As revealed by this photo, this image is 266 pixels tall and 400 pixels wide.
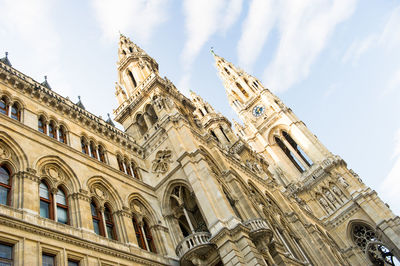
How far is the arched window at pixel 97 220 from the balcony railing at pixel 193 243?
4.10 metres

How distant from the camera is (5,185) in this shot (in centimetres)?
1323

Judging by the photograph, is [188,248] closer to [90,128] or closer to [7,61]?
[90,128]

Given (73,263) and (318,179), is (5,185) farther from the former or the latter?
(318,179)

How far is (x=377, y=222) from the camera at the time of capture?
126 ft

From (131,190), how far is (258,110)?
43.2 m

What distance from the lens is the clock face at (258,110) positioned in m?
59.1

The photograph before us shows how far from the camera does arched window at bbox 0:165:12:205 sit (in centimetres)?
1281

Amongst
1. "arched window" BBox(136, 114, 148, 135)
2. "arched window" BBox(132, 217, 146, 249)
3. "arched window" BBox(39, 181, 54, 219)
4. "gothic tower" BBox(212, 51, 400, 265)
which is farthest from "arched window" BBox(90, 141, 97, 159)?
"gothic tower" BBox(212, 51, 400, 265)

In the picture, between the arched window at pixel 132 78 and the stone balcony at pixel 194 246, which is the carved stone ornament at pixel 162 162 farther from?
the arched window at pixel 132 78

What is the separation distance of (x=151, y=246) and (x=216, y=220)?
12.1ft

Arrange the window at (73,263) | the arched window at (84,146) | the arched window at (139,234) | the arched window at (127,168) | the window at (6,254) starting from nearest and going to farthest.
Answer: the window at (6,254)
the window at (73,263)
the arched window at (139,234)
the arched window at (84,146)
the arched window at (127,168)

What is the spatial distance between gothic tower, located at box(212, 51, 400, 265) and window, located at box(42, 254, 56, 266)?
26.6 m

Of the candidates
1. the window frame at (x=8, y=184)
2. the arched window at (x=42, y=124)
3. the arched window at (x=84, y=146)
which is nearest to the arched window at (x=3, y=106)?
the arched window at (x=42, y=124)

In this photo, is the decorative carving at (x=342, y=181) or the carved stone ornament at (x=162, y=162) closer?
the carved stone ornament at (x=162, y=162)
